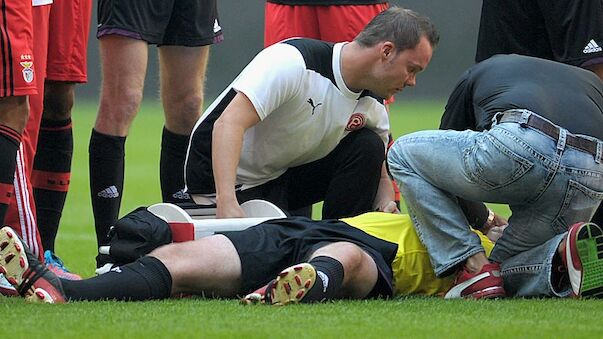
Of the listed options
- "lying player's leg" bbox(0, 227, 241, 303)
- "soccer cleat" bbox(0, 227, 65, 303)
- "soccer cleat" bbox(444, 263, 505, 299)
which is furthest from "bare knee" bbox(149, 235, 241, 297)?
"soccer cleat" bbox(444, 263, 505, 299)

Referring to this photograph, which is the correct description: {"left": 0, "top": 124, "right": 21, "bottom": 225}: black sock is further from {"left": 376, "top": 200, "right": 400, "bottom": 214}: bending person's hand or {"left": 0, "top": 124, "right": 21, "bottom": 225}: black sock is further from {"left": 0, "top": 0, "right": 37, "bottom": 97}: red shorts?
{"left": 376, "top": 200, "right": 400, "bottom": 214}: bending person's hand

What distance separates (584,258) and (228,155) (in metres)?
1.26

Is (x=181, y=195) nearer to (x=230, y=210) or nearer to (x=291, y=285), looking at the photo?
(x=230, y=210)

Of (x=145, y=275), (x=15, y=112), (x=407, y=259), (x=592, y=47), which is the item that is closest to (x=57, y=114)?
(x=15, y=112)

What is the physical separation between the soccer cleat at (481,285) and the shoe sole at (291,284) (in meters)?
0.66

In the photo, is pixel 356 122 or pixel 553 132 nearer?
pixel 553 132

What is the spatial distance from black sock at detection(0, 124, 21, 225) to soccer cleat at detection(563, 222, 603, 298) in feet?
5.92

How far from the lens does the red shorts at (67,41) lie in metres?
5.17

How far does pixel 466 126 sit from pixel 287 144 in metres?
0.73

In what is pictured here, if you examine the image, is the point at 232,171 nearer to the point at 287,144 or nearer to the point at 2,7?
the point at 287,144

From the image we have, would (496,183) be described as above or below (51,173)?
above

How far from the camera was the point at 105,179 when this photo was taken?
5.28 metres

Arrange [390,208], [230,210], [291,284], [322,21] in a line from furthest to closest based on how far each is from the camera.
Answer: [322,21] → [390,208] → [230,210] → [291,284]

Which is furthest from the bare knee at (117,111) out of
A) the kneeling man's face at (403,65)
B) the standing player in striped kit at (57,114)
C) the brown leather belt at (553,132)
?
the brown leather belt at (553,132)
